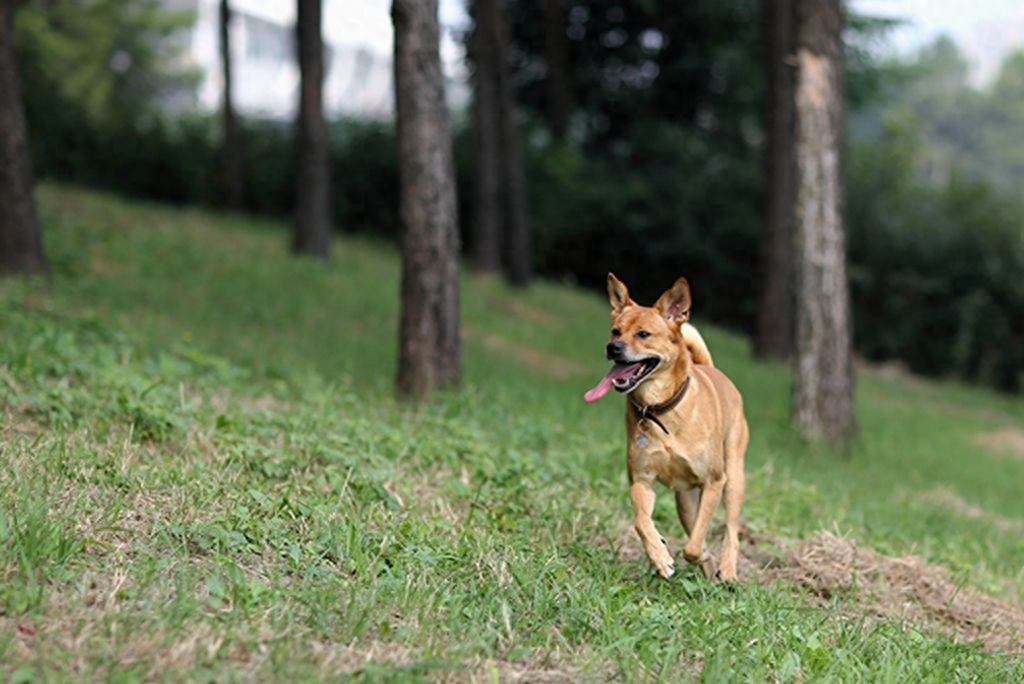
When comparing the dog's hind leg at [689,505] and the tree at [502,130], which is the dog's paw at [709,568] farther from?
the tree at [502,130]

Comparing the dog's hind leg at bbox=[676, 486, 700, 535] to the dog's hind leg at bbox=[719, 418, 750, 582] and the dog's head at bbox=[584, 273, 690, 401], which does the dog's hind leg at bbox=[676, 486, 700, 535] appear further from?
the dog's head at bbox=[584, 273, 690, 401]

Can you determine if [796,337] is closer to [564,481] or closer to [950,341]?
[564,481]

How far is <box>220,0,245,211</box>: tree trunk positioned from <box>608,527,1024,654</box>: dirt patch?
22.1 meters

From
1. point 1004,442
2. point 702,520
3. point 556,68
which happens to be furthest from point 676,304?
point 556,68

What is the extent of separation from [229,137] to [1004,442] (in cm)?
1850

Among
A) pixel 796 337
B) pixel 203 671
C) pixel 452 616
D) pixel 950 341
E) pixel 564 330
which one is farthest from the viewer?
pixel 950 341

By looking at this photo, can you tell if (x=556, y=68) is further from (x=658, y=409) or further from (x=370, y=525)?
(x=370, y=525)

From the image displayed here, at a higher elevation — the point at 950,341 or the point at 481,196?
the point at 481,196

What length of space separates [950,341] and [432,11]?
795 inches

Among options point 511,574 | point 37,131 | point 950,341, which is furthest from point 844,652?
point 37,131

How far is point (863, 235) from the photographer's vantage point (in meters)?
28.4

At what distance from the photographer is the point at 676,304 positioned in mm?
5867

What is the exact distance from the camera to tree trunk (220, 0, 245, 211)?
26.7 m

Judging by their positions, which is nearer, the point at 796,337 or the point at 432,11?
the point at 432,11
